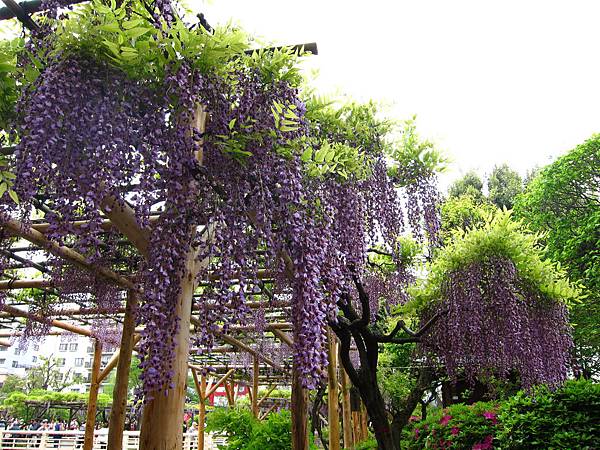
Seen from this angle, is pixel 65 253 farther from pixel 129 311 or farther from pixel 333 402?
pixel 333 402

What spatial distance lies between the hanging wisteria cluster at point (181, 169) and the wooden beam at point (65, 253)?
1001 millimetres

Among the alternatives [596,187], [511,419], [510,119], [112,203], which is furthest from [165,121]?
[510,119]

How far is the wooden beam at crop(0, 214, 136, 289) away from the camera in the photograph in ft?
12.6

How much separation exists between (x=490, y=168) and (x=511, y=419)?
936 cm

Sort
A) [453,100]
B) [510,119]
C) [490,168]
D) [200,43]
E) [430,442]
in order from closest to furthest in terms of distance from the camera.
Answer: [200,43] < [430,442] < [453,100] < [510,119] < [490,168]

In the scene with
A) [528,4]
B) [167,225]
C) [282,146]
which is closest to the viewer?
[167,225]

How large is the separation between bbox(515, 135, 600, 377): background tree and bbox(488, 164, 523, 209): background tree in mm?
4218

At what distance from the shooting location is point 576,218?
27.2 ft

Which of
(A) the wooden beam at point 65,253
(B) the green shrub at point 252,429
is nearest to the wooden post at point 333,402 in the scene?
(B) the green shrub at point 252,429

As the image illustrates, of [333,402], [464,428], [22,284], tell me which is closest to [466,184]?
[464,428]

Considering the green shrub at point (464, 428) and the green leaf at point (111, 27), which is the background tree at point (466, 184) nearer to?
the green shrub at point (464, 428)

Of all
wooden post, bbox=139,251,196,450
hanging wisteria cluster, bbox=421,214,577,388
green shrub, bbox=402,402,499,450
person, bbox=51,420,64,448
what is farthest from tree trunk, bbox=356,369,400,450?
person, bbox=51,420,64,448

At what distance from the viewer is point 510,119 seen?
1157 centimetres

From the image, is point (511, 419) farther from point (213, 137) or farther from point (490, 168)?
point (490, 168)
